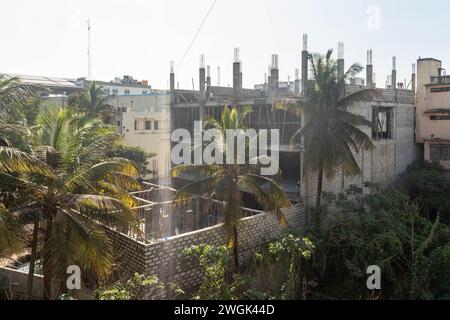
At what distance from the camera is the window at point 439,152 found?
22.5 m

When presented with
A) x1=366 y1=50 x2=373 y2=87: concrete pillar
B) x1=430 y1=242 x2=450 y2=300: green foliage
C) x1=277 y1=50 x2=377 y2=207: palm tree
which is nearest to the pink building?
x1=366 y1=50 x2=373 y2=87: concrete pillar

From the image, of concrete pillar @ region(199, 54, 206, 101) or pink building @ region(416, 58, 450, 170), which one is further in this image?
concrete pillar @ region(199, 54, 206, 101)

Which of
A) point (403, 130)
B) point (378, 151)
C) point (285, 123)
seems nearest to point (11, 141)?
point (285, 123)

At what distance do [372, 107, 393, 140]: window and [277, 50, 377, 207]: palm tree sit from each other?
5039mm

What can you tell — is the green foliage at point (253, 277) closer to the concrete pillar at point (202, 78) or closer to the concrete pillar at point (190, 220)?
the concrete pillar at point (190, 220)

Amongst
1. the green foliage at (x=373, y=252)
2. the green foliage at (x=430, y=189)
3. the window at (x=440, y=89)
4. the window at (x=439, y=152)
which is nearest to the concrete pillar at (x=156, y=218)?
the green foliage at (x=373, y=252)

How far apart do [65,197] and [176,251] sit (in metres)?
3.91

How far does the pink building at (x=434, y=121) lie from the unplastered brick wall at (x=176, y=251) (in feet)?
47.0

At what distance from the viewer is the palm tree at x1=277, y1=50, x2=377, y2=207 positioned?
15008mm

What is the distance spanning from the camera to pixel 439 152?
2267cm

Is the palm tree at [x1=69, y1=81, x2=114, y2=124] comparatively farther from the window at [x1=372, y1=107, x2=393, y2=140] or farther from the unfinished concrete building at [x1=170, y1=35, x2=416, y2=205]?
the window at [x1=372, y1=107, x2=393, y2=140]

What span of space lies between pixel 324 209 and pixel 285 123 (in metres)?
4.91

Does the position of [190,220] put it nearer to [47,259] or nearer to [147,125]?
[47,259]

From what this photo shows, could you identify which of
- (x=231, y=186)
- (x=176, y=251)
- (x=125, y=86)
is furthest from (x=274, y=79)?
(x=125, y=86)
